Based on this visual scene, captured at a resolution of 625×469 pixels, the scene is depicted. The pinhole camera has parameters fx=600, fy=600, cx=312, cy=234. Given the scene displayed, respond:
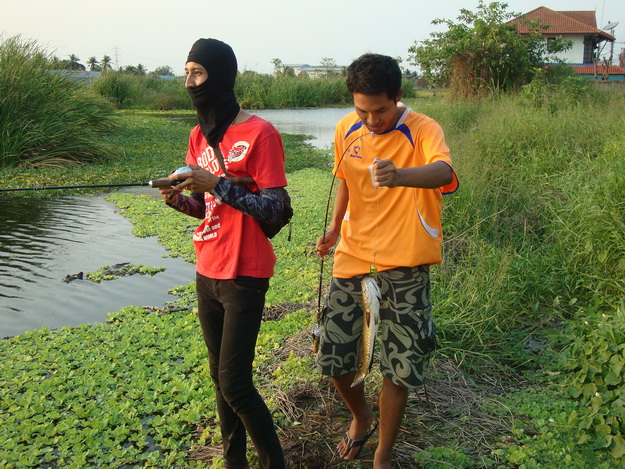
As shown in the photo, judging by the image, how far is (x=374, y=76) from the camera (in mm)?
2502

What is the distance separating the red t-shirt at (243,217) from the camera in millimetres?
2586

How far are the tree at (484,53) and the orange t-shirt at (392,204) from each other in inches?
510

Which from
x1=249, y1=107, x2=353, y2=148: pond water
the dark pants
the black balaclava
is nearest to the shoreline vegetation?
the dark pants

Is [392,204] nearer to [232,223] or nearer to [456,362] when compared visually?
[232,223]

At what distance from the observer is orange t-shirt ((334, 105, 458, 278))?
2613mm

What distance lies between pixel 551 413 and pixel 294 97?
36.4 m

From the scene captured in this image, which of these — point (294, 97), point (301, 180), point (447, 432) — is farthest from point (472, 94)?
point (294, 97)

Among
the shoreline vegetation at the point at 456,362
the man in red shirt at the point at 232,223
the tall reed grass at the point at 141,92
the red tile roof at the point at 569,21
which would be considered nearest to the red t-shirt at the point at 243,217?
the man in red shirt at the point at 232,223

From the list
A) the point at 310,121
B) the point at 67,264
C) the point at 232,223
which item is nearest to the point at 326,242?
the point at 232,223

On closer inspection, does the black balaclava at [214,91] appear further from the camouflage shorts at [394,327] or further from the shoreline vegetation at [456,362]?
the shoreline vegetation at [456,362]

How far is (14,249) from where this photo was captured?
7.55m

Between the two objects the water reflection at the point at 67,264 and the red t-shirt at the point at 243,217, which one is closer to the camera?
the red t-shirt at the point at 243,217

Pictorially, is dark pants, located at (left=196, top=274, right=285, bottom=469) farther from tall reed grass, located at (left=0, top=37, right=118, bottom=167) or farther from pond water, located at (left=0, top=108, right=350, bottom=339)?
tall reed grass, located at (left=0, top=37, right=118, bottom=167)

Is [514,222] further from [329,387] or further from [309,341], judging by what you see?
[329,387]
